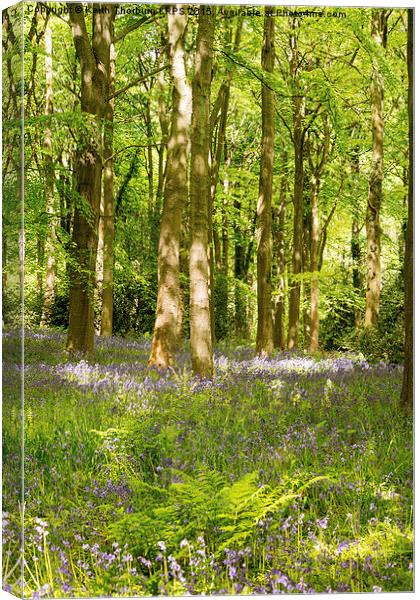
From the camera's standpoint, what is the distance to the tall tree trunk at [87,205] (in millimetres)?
5715

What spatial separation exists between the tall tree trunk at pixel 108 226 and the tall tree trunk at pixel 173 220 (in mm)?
413

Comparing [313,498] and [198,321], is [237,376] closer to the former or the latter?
[198,321]

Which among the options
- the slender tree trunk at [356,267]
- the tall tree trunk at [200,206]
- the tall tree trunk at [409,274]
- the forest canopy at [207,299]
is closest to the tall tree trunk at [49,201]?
the forest canopy at [207,299]

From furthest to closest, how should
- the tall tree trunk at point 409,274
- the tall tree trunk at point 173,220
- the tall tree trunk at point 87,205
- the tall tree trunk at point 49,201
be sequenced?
the tall tree trunk at point 173,220
the tall tree trunk at point 87,205
the tall tree trunk at point 409,274
the tall tree trunk at point 49,201

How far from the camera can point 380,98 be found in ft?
19.7

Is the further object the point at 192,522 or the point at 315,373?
the point at 315,373

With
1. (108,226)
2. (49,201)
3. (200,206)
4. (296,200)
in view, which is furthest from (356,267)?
(49,201)

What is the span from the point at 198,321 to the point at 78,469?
1.92 meters

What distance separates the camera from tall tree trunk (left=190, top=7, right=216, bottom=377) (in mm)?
6125

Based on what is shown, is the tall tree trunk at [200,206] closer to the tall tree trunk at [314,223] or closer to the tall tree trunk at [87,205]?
the tall tree trunk at [87,205]

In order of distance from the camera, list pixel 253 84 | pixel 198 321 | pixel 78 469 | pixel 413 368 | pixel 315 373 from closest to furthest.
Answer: pixel 78 469 < pixel 413 368 < pixel 315 373 < pixel 198 321 < pixel 253 84

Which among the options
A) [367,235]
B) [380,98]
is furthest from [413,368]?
[380,98]

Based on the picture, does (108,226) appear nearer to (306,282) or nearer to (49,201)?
(49,201)

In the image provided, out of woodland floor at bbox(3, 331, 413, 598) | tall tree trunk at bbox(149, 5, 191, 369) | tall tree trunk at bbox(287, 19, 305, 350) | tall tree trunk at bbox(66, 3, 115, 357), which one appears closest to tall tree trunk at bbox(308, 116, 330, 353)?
tall tree trunk at bbox(287, 19, 305, 350)
